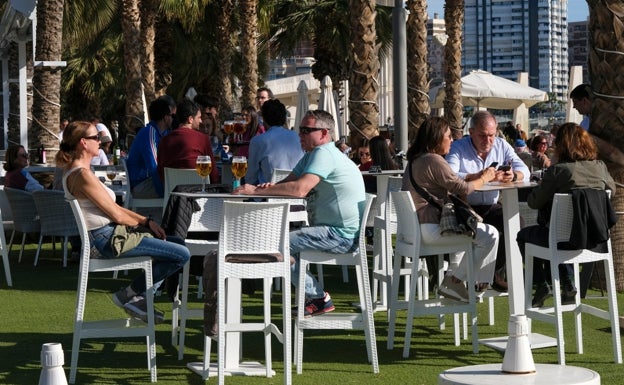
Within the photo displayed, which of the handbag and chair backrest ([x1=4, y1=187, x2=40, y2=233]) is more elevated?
the handbag

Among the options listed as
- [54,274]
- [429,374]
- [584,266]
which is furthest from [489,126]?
[54,274]

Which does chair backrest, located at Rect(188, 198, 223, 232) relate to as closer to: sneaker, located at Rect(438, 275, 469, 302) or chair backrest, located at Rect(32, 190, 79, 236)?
sneaker, located at Rect(438, 275, 469, 302)

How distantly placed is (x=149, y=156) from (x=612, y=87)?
14.7 ft

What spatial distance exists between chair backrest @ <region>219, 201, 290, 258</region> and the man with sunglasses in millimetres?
696

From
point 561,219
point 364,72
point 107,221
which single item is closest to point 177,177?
point 107,221

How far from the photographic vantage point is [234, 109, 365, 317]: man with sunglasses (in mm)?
7531

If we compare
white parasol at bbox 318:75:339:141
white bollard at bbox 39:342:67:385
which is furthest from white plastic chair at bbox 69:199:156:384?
white parasol at bbox 318:75:339:141

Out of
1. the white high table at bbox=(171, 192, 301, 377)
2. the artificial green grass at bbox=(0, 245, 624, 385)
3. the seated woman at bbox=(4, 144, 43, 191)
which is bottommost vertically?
the artificial green grass at bbox=(0, 245, 624, 385)

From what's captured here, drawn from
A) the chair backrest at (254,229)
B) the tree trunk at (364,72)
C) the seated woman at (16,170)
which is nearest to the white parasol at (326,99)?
the tree trunk at (364,72)

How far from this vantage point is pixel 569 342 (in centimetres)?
823

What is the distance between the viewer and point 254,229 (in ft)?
22.1

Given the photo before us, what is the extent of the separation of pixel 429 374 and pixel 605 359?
1252 mm

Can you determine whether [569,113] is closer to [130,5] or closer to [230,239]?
[130,5]

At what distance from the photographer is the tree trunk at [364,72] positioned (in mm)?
16438
